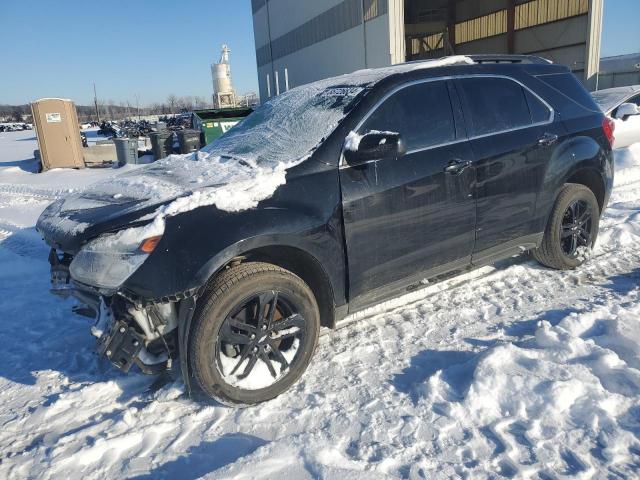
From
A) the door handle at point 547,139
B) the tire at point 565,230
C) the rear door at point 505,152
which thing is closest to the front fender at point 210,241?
the rear door at point 505,152

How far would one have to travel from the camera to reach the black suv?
262 cm

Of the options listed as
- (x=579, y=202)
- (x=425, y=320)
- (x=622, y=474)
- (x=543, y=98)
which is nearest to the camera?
(x=622, y=474)

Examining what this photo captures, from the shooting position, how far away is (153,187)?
304cm

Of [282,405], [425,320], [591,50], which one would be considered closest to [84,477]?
[282,405]

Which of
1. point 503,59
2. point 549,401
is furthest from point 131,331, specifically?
point 503,59

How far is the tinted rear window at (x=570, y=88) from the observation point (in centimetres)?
433

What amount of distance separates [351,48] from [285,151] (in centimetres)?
2430

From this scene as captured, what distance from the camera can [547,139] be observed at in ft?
13.2

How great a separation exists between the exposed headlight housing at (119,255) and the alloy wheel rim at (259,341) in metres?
0.58

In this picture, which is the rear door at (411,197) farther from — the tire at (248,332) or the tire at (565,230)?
the tire at (565,230)

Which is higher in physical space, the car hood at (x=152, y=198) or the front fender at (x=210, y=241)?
the car hood at (x=152, y=198)

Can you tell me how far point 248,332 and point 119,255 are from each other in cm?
83

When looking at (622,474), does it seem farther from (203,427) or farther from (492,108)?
(492,108)

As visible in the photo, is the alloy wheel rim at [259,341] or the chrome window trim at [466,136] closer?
the alloy wheel rim at [259,341]
